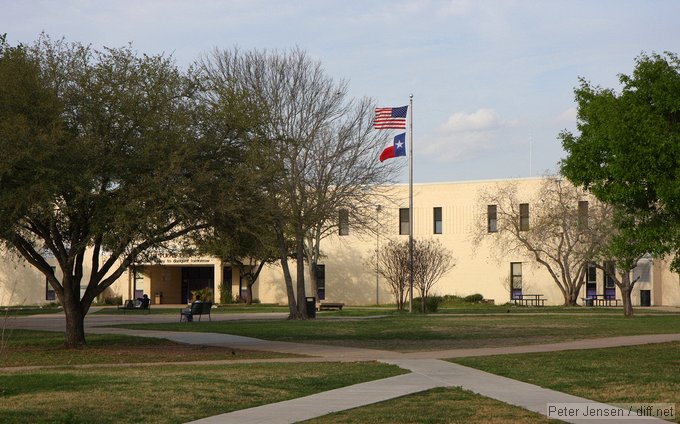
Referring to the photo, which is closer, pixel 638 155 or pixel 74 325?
pixel 638 155

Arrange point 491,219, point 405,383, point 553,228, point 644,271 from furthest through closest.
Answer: point 491,219, point 644,271, point 553,228, point 405,383

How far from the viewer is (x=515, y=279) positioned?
65.0m

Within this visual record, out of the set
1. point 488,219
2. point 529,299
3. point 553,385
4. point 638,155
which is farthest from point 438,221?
point 553,385

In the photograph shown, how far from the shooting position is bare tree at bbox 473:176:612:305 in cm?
5003

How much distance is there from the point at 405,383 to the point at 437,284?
167 ft

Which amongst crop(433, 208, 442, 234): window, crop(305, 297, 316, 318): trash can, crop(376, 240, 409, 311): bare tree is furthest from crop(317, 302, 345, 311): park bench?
crop(305, 297, 316, 318): trash can

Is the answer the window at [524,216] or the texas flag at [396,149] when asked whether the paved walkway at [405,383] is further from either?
the window at [524,216]

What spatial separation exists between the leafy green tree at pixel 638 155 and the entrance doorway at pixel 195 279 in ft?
178

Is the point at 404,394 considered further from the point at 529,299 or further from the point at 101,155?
the point at 529,299

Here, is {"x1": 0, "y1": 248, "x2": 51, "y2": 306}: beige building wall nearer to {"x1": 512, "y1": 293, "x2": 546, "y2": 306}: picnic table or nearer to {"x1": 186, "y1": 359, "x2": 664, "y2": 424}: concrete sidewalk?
{"x1": 512, "y1": 293, "x2": 546, "y2": 306}: picnic table

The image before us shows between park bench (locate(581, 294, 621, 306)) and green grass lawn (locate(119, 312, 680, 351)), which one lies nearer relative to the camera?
green grass lawn (locate(119, 312, 680, 351))

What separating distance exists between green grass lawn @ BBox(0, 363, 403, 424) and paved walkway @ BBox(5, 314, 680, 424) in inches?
19.4

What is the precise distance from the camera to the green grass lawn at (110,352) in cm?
2184

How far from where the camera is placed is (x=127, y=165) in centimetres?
2241
